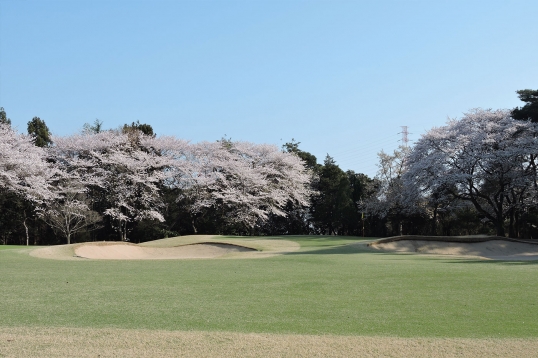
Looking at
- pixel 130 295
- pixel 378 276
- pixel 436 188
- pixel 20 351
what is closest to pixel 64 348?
pixel 20 351

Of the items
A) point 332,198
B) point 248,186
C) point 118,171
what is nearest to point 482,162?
point 332,198

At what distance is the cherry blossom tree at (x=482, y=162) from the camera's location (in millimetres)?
34094

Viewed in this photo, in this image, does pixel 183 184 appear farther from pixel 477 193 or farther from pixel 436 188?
pixel 477 193

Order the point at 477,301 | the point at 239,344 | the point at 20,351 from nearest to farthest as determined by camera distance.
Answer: the point at 20,351 → the point at 239,344 → the point at 477,301

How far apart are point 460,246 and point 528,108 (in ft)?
43.8

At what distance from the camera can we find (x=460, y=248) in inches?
1085

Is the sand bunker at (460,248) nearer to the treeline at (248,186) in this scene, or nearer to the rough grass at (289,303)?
the treeline at (248,186)

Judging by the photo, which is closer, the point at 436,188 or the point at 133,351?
the point at 133,351

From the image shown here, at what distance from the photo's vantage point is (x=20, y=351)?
5.73 metres

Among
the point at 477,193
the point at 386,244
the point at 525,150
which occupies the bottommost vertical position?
the point at 386,244

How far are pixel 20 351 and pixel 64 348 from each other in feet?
1.55

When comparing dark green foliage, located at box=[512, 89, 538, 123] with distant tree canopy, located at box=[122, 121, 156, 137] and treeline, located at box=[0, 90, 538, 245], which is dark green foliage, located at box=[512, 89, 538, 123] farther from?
distant tree canopy, located at box=[122, 121, 156, 137]

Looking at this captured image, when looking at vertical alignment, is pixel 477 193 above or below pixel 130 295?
above

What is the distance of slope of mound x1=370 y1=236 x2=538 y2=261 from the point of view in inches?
1059
